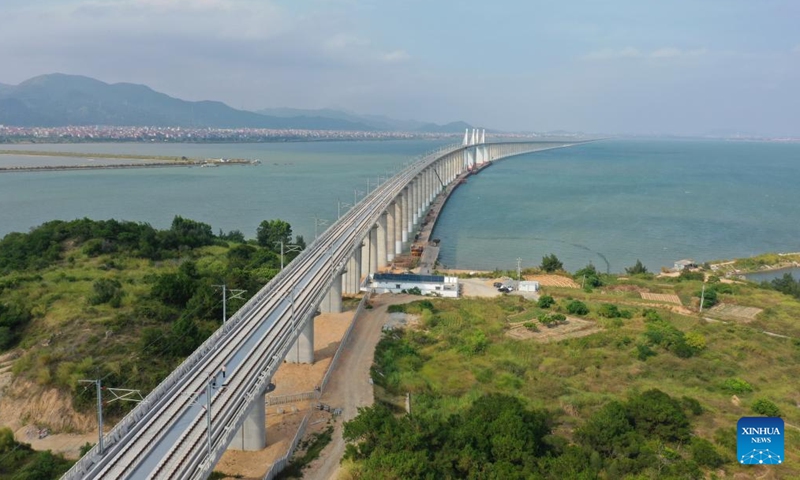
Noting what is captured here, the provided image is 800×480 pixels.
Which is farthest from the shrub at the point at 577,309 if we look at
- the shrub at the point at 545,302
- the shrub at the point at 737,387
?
the shrub at the point at 737,387

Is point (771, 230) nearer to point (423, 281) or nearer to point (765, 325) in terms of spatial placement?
point (765, 325)

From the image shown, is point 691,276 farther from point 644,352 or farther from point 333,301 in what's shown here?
point 333,301

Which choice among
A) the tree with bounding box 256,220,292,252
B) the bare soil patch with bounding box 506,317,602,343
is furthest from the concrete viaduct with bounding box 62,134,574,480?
the tree with bounding box 256,220,292,252

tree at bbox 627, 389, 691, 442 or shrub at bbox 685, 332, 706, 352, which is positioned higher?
tree at bbox 627, 389, 691, 442

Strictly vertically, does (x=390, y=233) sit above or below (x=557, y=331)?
above

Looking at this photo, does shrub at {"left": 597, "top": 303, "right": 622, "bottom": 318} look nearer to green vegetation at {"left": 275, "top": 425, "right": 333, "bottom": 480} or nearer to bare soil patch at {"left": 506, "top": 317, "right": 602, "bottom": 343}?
bare soil patch at {"left": 506, "top": 317, "right": 602, "bottom": 343}

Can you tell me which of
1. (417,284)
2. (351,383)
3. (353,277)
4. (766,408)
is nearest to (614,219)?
(417,284)
